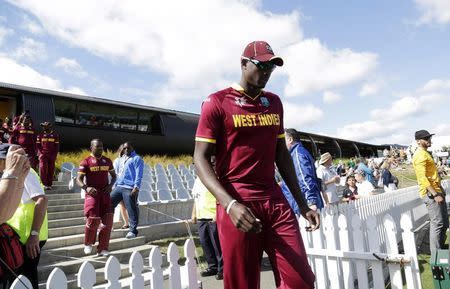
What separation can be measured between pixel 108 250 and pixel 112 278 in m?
3.97

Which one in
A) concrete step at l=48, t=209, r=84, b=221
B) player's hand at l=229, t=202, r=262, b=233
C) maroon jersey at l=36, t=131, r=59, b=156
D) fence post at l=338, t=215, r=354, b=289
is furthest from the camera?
maroon jersey at l=36, t=131, r=59, b=156

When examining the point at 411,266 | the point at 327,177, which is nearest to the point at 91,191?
the point at 411,266

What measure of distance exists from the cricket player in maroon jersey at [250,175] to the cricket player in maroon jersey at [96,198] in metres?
4.15

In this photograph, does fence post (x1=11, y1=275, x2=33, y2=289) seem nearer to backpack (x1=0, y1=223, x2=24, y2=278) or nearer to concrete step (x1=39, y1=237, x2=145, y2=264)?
backpack (x1=0, y1=223, x2=24, y2=278)

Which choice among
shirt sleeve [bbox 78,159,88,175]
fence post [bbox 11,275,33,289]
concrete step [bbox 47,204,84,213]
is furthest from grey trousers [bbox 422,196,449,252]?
concrete step [bbox 47,204,84,213]

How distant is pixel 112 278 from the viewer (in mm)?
2713

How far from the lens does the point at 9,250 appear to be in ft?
9.02

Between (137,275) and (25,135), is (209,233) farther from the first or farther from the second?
(25,135)

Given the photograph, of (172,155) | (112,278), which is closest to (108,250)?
(112,278)

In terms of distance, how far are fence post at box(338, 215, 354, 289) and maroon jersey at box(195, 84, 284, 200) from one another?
2011 millimetres

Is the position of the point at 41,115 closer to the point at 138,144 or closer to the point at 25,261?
the point at 138,144

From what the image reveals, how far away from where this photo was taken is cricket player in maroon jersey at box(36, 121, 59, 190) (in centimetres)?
938

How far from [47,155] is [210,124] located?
8481 millimetres

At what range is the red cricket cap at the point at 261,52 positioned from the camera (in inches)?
96.6
